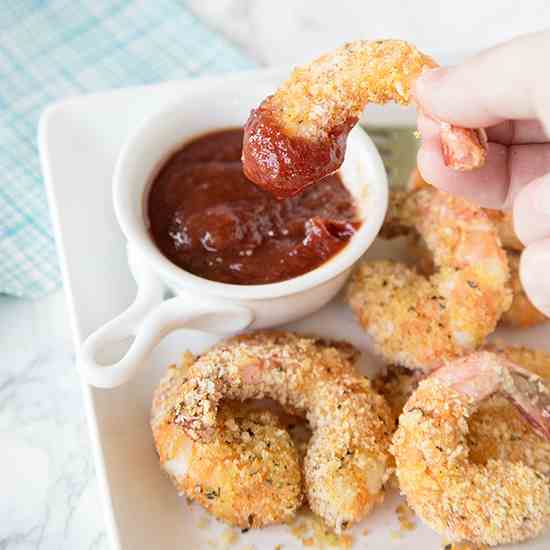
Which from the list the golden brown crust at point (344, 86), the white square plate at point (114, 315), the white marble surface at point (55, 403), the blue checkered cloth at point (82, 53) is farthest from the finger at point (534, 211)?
the blue checkered cloth at point (82, 53)

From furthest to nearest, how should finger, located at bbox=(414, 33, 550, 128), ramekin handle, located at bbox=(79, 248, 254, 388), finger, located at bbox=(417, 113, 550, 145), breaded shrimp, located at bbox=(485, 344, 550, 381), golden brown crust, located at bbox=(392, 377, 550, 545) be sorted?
breaded shrimp, located at bbox=(485, 344, 550, 381), finger, located at bbox=(417, 113, 550, 145), ramekin handle, located at bbox=(79, 248, 254, 388), golden brown crust, located at bbox=(392, 377, 550, 545), finger, located at bbox=(414, 33, 550, 128)

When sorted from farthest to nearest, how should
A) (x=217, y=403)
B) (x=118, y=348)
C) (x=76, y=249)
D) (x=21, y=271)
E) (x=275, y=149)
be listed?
(x=21, y=271) → (x=76, y=249) → (x=118, y=348) → (x=217, y=403) → (x=275, y=149)

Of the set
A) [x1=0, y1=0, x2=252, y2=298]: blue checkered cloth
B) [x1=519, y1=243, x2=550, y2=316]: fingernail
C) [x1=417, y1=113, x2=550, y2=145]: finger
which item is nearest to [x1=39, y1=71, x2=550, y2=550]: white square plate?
[x1=0, y1=0, x2=252, y2=298]: blue checkered cloth

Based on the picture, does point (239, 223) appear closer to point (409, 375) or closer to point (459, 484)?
point (409, 375)

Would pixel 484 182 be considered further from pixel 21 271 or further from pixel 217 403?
pixel 21 271

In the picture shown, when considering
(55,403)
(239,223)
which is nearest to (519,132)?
(239,223)

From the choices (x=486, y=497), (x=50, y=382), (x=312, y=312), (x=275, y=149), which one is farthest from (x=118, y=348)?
(x=486, y=497)

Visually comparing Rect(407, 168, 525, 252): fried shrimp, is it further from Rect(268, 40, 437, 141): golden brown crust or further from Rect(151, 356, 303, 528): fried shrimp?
Rect(151, 356, 303, 528): fried shrimp
